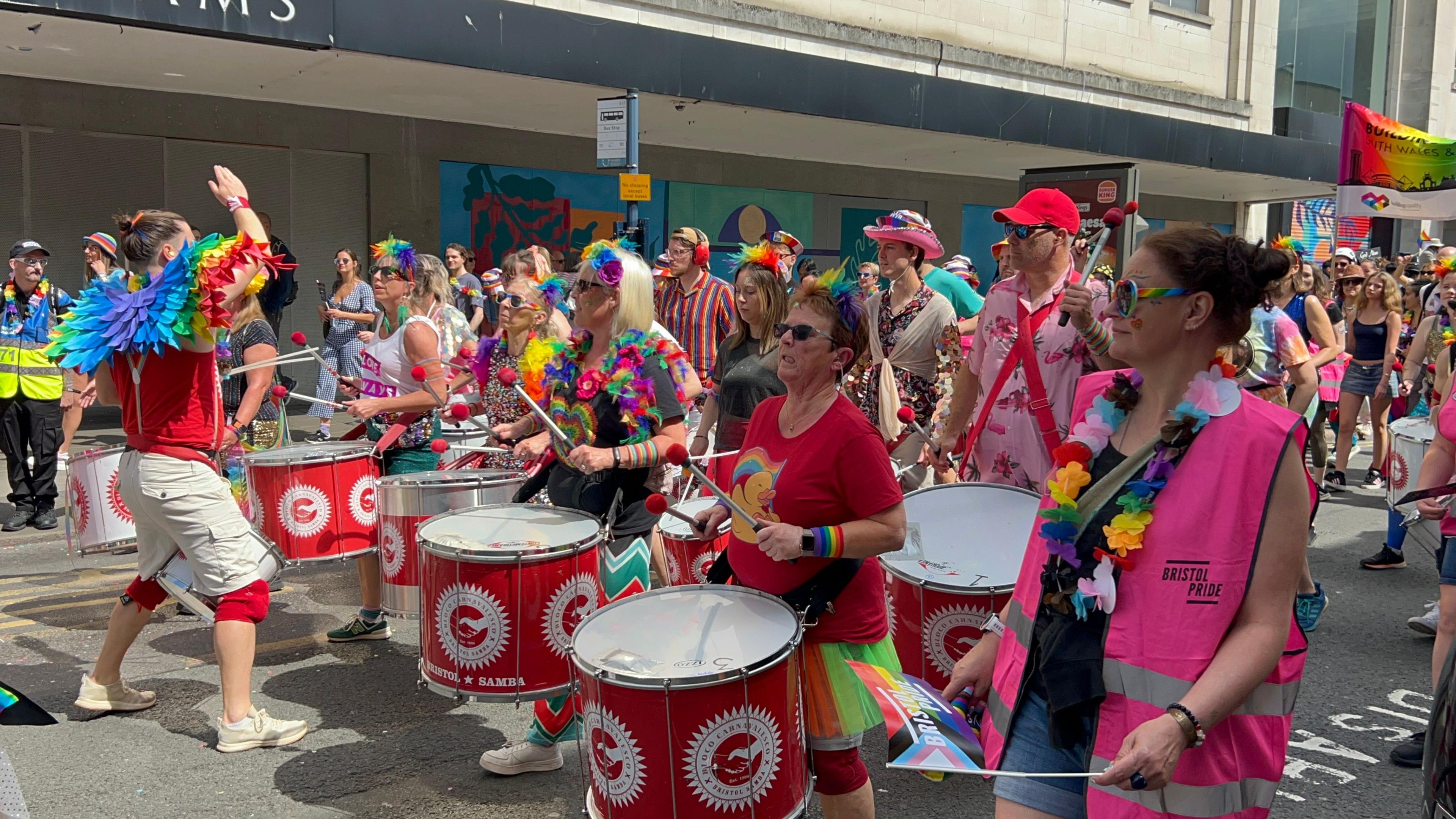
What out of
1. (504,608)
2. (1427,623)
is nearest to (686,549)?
(504,608)

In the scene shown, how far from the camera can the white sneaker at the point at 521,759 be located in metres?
4.22

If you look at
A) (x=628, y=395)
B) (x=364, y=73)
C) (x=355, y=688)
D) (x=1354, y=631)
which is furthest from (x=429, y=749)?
(x=364, y=73)

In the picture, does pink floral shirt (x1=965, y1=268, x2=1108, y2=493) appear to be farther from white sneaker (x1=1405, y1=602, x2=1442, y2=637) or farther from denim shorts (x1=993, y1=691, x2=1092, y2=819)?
white sneaker (x1=1405, y1=602, x2=1442, y2=637)

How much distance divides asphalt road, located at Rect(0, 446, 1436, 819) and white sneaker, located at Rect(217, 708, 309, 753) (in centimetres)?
4

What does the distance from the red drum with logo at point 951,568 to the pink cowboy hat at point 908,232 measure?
8.47 ft

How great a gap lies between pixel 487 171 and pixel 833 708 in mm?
13308

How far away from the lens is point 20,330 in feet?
27.1

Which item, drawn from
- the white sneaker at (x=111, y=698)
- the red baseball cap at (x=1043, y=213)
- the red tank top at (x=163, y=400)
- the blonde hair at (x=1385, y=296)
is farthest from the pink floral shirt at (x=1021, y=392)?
the blonde hair at (x=1385, y=296)

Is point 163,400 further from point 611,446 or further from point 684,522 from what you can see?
point 684,522

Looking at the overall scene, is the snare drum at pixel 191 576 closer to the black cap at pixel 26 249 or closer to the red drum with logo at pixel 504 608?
the red drum with logo at pixel 504 608

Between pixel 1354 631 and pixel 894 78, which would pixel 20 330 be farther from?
pixel 894 78

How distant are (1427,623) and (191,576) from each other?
605 centimetres

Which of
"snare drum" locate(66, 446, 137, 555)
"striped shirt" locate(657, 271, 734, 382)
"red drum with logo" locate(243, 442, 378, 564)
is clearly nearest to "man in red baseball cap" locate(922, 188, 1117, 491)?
"red drum with logo" locate(243, 442, 378, 564)

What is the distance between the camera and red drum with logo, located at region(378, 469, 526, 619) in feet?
16.0
